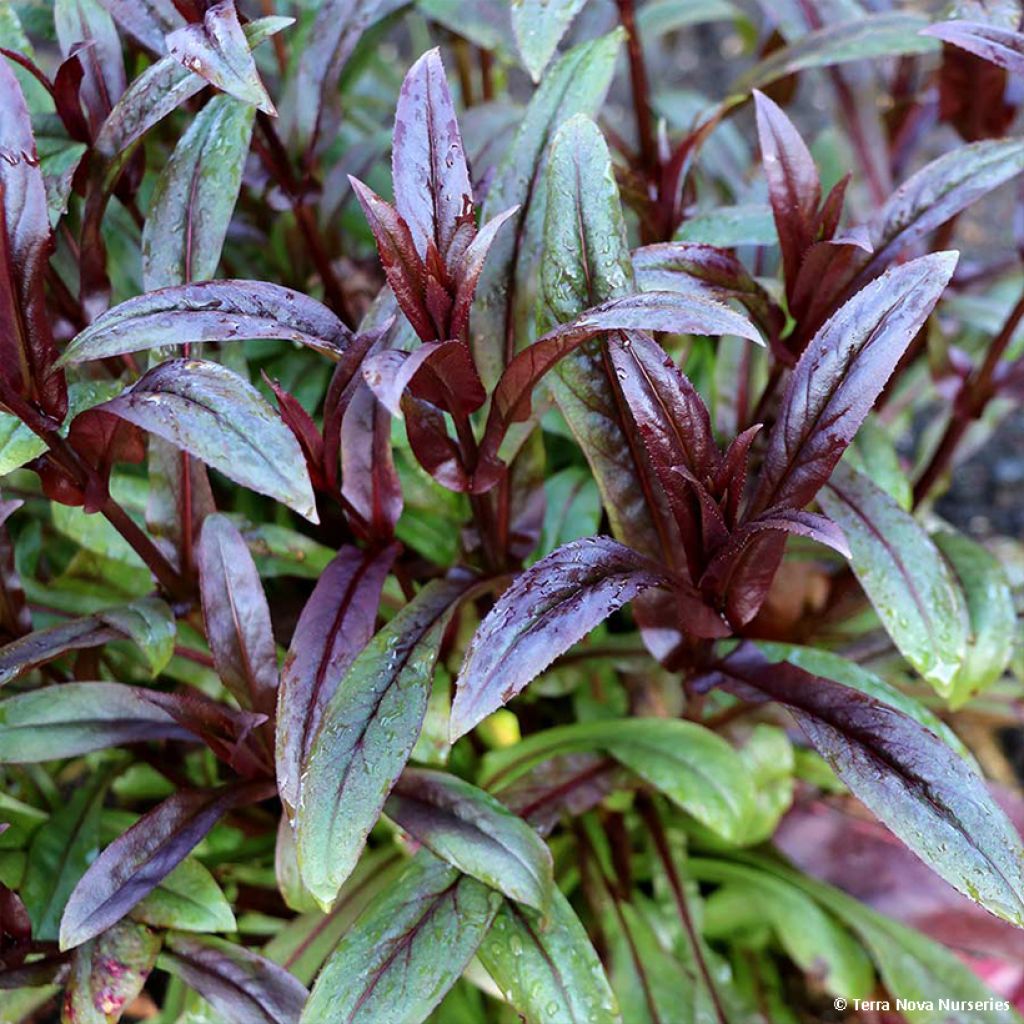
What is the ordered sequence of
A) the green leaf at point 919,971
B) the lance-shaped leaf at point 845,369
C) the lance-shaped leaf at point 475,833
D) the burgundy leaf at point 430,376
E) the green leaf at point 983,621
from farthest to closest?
the green leaf at point 919,971 → the green leaf at point 983,621 → the lance-shaped leaf at point 475,833 → the lance-shaped leaf at point 845,369 → the burgundy leaf at point 430,376

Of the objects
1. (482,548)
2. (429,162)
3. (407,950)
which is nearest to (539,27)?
(429,162)

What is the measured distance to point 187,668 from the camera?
1.20 m

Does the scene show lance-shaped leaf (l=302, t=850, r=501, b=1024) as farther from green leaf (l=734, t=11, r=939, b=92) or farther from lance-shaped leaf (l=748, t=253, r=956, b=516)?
green leaf (l=734, t=11, r=939, b=92)

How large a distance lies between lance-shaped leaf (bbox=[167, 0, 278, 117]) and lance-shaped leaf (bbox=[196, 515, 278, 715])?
1.16ft

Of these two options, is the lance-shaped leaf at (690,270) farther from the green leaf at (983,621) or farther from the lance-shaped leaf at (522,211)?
the green leaf at (983,621)

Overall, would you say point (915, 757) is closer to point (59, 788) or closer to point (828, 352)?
point (828, 352)

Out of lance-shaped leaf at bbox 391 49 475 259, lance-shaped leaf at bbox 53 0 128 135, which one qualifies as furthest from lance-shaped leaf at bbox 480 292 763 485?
lance-shaped leaf at bbox 53 0 128 135

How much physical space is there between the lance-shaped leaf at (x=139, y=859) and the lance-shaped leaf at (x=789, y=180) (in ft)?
2.36

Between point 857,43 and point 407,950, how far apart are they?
110 centimetres

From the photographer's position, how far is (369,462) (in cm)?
99

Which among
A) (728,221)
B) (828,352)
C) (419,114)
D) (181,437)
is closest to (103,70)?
(419,114)

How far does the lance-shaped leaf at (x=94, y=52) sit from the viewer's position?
1130mm

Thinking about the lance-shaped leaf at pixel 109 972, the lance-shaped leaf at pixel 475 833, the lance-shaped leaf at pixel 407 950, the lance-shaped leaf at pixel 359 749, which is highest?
the lance-shaped leaf at pixel 359 749

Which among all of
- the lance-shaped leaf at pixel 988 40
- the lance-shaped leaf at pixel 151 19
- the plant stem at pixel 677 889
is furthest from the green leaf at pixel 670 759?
the lance-shaped leaf at pixel 151 19
